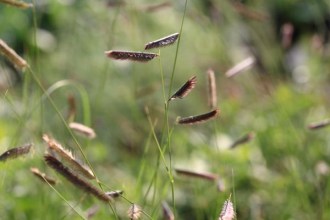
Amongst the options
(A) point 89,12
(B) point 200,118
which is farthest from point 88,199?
(A) point 89,12

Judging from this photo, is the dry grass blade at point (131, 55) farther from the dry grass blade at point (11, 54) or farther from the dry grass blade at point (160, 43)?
the dry grass blade at point (11, 54)

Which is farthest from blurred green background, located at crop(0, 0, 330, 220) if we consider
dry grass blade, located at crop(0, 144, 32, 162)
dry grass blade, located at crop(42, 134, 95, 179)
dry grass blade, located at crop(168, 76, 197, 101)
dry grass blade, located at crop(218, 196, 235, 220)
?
dry grass blade, located at crop(218, 196, 235, 220)

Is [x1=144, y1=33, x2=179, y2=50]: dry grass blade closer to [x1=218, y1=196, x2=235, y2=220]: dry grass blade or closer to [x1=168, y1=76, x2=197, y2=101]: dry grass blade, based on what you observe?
[x1=168, y1=76, x2=197, y2=101]: dry grass blade

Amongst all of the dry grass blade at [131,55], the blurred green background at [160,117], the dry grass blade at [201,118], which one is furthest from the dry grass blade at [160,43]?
the blurred green background at [160,117]

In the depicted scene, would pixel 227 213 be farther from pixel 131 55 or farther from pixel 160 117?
pixel 160 117

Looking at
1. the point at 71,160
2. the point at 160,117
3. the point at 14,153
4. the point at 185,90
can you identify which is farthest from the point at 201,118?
the point at 160,117

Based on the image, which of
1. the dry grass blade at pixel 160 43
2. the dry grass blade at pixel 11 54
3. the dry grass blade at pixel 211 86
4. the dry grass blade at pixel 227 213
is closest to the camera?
the dry grass blade at pixel 227 213

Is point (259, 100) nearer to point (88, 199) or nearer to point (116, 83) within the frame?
point (116, 83)
